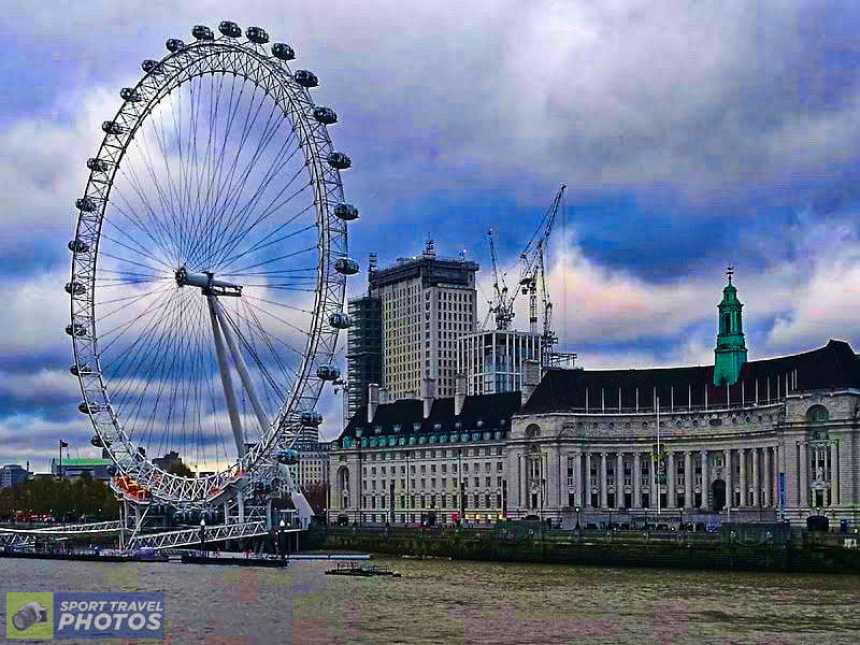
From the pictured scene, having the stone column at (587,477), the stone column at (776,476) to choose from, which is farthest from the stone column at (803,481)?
the stone column at (587,477)

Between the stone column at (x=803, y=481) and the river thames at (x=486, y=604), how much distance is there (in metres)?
30.3

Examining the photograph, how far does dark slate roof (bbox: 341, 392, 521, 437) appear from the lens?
161000mm

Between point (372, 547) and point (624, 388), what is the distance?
34529mm

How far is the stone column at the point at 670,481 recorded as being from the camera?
147 meters

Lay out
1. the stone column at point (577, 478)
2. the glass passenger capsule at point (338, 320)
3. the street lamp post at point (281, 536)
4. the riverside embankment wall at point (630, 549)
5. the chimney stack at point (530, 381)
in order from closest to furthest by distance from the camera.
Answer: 1. the riverside embankment wall at point (630, 549)
2. the glass passenger capsule at point (338, 320)
3. the street lamp post at point (281, 536)
4. the stone column at point (577, 478)
5. the chimney stack at point (530, 381)

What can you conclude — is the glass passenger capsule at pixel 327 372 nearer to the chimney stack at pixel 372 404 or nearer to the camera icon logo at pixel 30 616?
the camera icon logo at pixel 30 616

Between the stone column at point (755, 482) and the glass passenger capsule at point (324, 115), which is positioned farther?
the stone column at point (755, 482)

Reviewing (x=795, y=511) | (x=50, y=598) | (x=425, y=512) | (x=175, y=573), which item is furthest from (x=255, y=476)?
(x=425, y=512)

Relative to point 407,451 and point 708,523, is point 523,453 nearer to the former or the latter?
point 407,451

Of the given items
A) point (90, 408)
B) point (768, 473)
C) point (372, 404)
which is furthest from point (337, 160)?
point (372, 404)

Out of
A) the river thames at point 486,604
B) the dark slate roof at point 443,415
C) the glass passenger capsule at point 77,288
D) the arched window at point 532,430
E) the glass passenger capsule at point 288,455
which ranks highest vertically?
the glass passenger capsule at point 77,288

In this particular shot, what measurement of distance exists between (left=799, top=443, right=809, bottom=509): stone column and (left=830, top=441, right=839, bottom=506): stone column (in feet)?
7.48

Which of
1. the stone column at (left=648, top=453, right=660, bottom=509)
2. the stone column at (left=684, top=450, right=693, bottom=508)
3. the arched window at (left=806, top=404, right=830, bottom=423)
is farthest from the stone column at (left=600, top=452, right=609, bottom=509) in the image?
the arched window at (left=806, top=404, right=830, bottom=423)

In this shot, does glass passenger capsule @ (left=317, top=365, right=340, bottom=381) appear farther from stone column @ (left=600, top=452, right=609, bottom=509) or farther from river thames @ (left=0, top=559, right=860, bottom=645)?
stone column @ (left=600, top=452, right=609, bottom=509)
